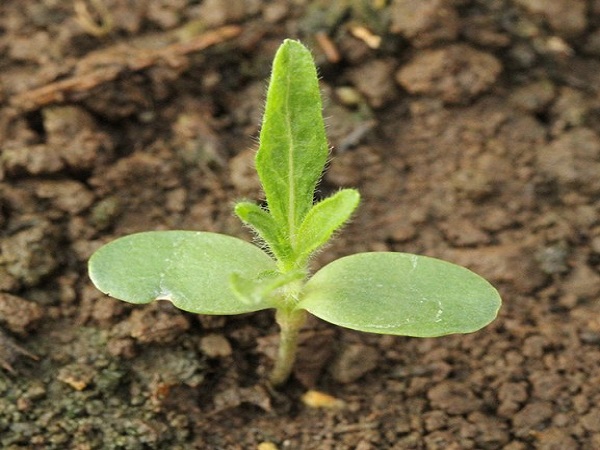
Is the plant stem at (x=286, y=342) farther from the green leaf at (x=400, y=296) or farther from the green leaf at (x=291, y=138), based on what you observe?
the green leaf at (x=291, y=138)

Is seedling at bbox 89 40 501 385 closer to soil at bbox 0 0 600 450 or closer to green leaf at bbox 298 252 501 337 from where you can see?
green leaf at bbox 298 252 501 337

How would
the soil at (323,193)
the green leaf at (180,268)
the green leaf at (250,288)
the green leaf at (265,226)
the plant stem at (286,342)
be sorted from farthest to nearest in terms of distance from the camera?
the soil at (323,193)
the plant stem at (286,342)
the green leaf at (180,268)
the green leaf at (265,226)
the green leaf at (250,288)

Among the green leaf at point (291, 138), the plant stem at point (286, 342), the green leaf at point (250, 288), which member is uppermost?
the green leaf at point (291, 138)

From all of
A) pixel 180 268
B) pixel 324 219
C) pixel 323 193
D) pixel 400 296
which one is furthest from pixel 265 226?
pixel 323 193

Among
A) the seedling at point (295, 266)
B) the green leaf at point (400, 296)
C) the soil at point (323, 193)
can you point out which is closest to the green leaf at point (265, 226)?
the seedling at point (295, 266)

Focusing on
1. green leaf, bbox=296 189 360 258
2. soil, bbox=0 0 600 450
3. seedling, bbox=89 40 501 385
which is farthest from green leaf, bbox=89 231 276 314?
soil, bbox=0 0 600 450

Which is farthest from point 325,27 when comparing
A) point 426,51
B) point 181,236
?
point 181,236
